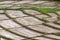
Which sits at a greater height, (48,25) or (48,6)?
(48,6)

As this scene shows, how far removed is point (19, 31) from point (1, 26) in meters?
0.33

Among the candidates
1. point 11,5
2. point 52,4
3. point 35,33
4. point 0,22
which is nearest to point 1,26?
point 0,22

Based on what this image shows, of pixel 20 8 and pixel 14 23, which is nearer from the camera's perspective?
pixel 14 23

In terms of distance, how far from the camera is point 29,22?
3.65 metres

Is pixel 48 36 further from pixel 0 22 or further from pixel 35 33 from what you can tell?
pixel 0 22

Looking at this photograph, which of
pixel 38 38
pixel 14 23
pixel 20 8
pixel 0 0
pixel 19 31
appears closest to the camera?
pixel 38 38

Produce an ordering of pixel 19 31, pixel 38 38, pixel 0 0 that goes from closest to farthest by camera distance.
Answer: pixel 38 38 < pixel 19 31 < pixel 0 0

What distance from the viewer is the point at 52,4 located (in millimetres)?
4434

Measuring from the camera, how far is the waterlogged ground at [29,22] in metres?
3.23

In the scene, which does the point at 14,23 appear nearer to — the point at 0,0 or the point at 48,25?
the point at 48,25

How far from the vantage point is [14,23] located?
3617 millimetres

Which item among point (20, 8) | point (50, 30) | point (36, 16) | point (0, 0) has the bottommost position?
point (50, 30)

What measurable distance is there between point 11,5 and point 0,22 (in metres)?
0.88

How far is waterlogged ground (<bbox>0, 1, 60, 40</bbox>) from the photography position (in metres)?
3.23
